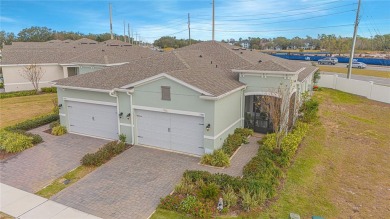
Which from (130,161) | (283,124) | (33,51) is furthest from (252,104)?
(33,51)

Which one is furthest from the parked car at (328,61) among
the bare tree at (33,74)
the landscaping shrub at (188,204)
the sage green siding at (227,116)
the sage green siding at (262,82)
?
the landscaping shrub at (188,204)

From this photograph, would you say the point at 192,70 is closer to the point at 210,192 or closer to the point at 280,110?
the point at 280,110

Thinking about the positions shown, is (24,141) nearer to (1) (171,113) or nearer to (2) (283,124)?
(1) (171,113)

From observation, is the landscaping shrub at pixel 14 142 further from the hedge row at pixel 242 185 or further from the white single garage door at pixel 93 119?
the hedge row at pixel 242 185

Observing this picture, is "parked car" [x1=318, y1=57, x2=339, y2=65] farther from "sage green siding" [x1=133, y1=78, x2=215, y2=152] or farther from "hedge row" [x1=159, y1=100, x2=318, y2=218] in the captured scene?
"sage green siding" [x1=133, y1=78, x2=215, y2=152]

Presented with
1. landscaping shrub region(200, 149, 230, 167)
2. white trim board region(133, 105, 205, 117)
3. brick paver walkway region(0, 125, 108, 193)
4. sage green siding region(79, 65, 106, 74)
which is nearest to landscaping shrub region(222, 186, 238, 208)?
landscaping shrub region(200, 149, 230, 167)

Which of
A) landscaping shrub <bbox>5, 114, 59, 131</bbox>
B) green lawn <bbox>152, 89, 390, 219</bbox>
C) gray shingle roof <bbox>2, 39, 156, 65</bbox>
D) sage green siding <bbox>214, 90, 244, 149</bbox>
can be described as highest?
gray shingle roof <bbox>2, 39, 156, 65</bbox>
